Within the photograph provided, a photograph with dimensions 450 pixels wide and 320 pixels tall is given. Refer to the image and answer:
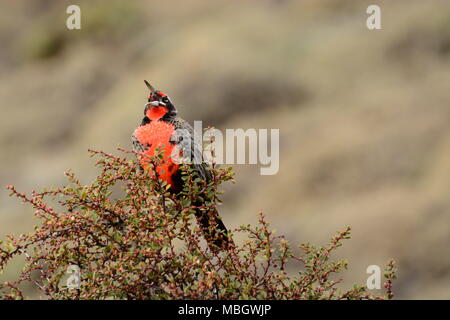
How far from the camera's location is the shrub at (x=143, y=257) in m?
3.52

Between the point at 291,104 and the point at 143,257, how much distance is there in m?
16.5

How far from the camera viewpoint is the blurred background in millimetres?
14953

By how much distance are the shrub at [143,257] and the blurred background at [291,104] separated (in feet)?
31.6

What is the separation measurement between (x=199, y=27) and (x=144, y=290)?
837 inches

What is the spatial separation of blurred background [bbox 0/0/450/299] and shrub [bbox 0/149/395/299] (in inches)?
379

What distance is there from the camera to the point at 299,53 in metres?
21.0

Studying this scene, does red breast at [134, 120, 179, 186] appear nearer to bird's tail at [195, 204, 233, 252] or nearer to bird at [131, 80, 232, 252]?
bird at [131, 80, 232, 252]

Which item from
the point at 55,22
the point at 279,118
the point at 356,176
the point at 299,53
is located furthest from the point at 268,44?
the point at 55,22

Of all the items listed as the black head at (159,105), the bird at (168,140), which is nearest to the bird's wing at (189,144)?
the bird at (168,140)

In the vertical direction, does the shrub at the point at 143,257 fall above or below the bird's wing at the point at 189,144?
below

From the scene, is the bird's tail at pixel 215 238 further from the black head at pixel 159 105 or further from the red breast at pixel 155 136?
the black head at pixel 159 105

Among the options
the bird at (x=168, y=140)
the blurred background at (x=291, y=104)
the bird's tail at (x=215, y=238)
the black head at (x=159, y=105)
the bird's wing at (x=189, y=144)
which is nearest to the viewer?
the bird's tail at (x=215, y=238)

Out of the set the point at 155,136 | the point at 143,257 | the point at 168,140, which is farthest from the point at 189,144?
the point at 143,257

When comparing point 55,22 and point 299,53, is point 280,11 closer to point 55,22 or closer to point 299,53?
point 299,53
